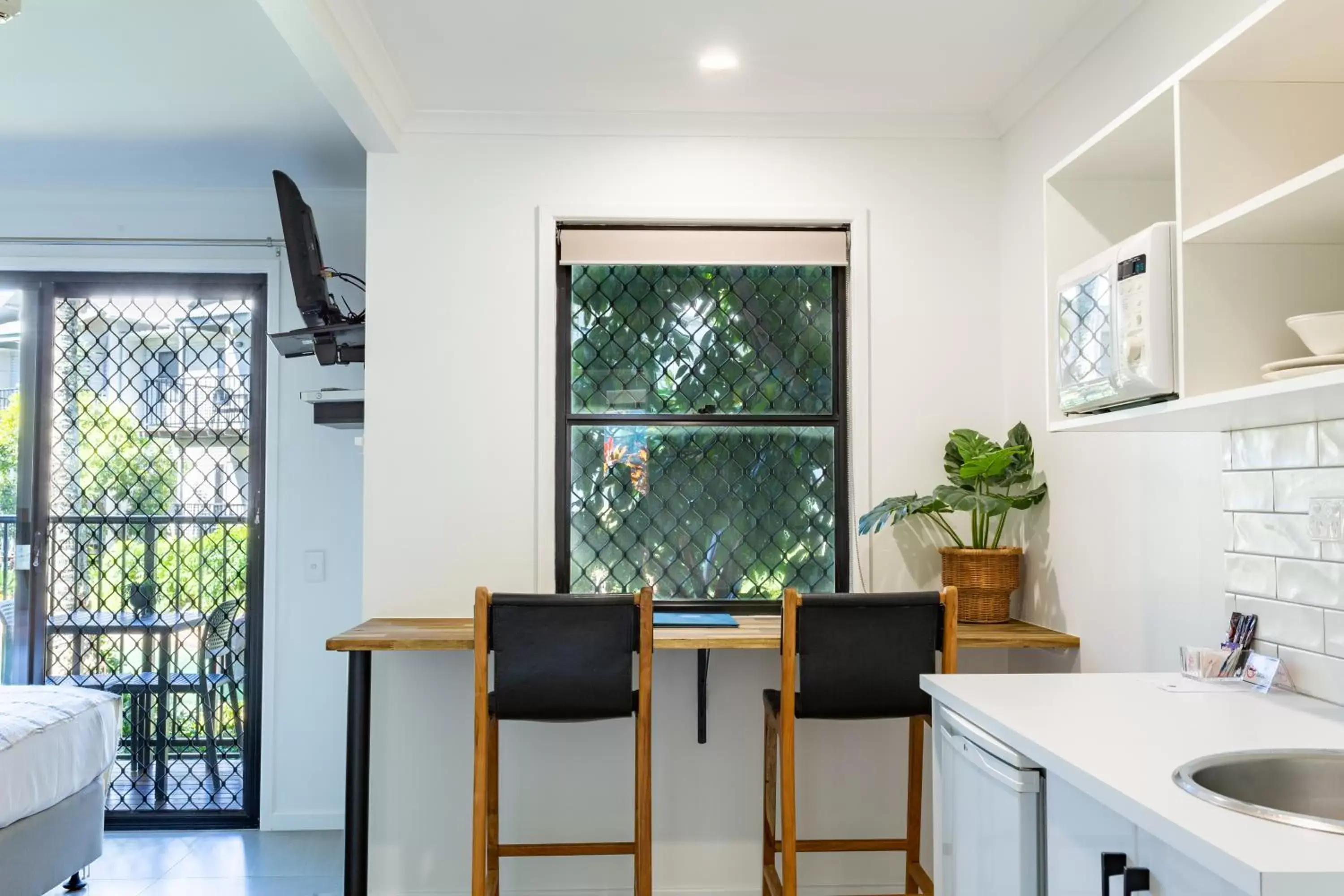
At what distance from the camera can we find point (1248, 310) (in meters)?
1.65

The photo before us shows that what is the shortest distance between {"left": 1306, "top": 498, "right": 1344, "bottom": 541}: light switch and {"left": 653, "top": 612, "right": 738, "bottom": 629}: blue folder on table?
147 cm

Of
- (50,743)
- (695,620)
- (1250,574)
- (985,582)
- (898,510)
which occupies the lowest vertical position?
(50,743)

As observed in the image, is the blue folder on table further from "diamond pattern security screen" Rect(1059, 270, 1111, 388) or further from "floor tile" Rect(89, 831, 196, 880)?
"floor tile" Rect(89, 831, 196, 880)

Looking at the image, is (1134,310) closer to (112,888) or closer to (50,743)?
(50,743)

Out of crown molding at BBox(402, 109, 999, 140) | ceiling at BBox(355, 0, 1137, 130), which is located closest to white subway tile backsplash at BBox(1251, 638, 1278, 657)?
ceiling at BBox(355, 0, 1137, 130)

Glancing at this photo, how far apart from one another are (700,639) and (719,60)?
1.62m

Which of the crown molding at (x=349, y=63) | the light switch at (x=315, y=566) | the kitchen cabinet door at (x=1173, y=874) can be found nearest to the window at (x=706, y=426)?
the crown molding at (x=349, y=63)

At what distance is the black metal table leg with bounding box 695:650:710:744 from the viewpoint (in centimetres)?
299

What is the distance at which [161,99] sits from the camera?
310 centimetres

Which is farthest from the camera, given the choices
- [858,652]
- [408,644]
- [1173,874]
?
[408,644]

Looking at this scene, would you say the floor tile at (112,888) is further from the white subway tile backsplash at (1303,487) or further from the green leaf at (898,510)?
the white subway tile backsplash at (1303,487)

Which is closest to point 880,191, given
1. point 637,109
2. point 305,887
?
point 637,109

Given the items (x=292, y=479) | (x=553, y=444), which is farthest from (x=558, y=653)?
(x=292, y=479)

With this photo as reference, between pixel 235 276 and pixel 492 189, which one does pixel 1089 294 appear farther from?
pixel 235 276
